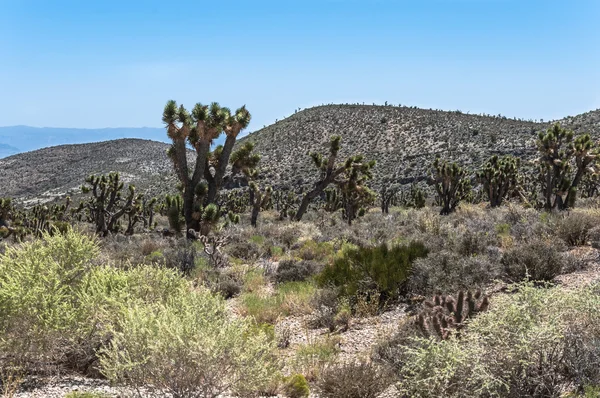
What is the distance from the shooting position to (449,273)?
1020cm

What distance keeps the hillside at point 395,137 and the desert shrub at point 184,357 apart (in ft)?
189

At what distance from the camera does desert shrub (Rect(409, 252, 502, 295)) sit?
32.1 ft

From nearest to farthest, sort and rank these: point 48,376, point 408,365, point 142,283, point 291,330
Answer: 1. point 408,365
2. point 48,376
3. point 142,283
4. point 291,330

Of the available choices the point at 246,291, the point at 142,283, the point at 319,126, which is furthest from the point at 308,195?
the point at 319,126

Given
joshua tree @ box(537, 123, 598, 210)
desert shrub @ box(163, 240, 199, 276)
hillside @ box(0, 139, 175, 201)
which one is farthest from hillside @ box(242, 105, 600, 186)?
desert shrub @ box(163, 240, 199, 276)

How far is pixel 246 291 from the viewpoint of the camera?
1244 centimetres

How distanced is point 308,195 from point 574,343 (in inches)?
819

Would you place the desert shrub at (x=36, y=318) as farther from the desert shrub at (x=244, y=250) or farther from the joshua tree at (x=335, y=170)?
the joshua tree at (x=335, y=170)

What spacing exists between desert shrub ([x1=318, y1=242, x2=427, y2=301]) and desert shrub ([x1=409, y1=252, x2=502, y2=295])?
1.15 ft

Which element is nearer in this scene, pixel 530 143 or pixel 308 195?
pixel 308 195

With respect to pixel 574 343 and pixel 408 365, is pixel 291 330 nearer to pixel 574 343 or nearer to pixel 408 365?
pixel 408 365

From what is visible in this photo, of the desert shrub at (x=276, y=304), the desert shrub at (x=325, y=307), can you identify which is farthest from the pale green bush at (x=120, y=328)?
the desert shrub at (x=325, y=307)

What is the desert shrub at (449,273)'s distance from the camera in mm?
9789

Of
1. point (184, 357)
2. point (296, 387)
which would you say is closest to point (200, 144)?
point (296, 387)
